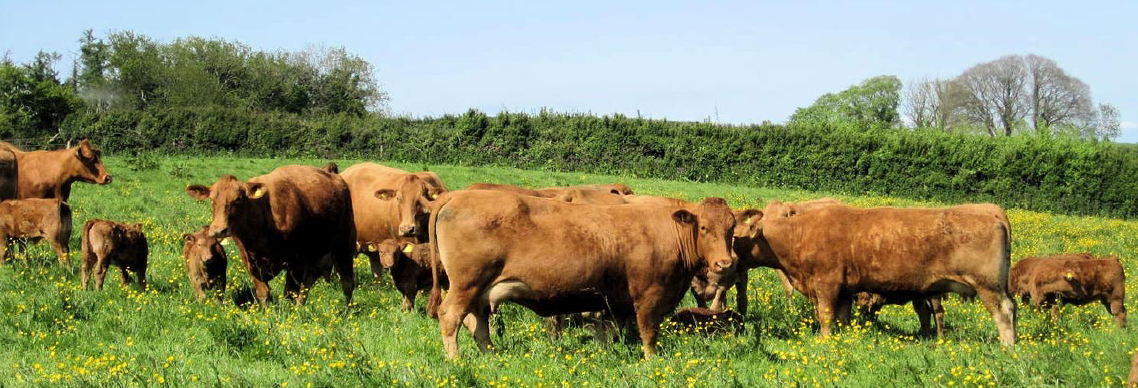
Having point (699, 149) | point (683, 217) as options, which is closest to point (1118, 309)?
point (683, 217)

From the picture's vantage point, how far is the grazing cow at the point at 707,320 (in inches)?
402

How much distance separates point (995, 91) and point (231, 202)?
→ 88.1 meters

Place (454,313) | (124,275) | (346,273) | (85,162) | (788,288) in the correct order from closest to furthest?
(454,313) < (124,275) < (346,273) < (788,288) < (85,162)

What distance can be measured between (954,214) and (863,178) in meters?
33.3

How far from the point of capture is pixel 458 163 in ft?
145

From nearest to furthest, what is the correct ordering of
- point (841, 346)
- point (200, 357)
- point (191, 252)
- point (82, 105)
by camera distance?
point (200, 357) < point (841, 346) < point (191, 252) < point (82, 105)

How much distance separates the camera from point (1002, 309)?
408 inches

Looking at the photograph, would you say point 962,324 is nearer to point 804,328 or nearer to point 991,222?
point 991,222

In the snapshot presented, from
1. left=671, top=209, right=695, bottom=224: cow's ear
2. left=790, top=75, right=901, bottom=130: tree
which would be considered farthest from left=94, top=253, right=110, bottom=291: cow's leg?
left=790, top=75, right=901, bottom=130: tree

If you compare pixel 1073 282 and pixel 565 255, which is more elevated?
pixel 565 255

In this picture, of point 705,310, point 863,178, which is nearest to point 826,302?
point 705,310

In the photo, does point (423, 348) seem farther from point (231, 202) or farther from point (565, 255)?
point (231, 202)

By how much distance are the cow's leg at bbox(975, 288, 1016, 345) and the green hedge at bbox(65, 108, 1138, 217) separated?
33.1m

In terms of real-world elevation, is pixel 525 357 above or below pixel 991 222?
below
